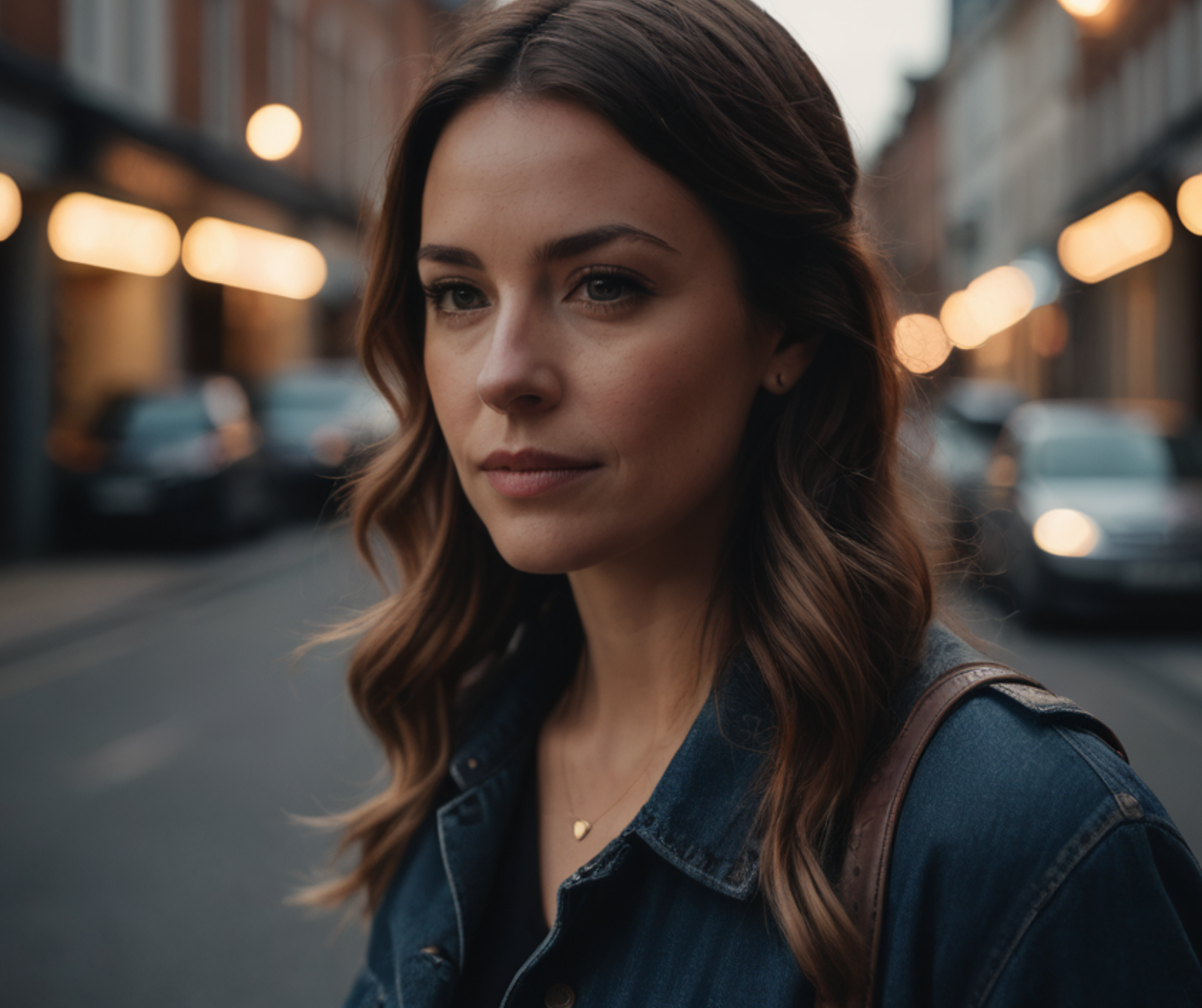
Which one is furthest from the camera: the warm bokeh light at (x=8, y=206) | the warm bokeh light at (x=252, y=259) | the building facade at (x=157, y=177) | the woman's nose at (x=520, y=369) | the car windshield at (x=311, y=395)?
the warm bokeh light at (x=252, y=259)

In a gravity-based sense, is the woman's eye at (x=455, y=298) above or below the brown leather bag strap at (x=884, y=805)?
above

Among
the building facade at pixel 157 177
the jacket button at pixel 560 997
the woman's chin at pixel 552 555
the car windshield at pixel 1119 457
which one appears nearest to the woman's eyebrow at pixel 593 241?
the woman's chin at pixel 552 555

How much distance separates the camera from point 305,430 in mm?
17641

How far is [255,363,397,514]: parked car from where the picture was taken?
17375mm

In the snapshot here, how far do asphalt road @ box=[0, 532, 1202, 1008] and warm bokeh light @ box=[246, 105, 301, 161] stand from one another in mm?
5190

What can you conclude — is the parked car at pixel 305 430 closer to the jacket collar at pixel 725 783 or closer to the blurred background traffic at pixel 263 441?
the blurred background traffic at pixel 263 441

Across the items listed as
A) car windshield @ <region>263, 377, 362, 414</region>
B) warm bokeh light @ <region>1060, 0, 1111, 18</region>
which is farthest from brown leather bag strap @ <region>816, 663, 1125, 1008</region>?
car windshield @ <region>263, 377, 362, 414</region>

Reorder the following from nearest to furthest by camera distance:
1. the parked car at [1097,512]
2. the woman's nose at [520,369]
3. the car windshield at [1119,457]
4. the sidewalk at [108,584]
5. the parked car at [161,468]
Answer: the woman's nose at [520,369] → the parked car at [1097,512] → the sidewalk at [108,584] → the car windshield at [1119,457] → the parked car at [161,468]

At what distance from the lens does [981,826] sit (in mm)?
1125

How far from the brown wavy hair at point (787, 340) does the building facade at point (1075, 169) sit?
932 centimetres

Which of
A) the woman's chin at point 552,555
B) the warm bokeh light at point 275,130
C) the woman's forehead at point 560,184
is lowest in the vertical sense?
the woman's chin at point 552,555

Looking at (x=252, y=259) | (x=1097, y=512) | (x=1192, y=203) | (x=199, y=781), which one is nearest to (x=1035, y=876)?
(x=199, y=781)

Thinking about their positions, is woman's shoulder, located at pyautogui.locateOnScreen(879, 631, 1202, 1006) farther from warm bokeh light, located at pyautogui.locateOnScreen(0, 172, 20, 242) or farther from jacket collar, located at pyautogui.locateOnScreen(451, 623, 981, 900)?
warm bokeh light, located at pyautogui.locateOnScreen(0, 172, 20, 242)

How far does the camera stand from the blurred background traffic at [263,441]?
13.5 ft
